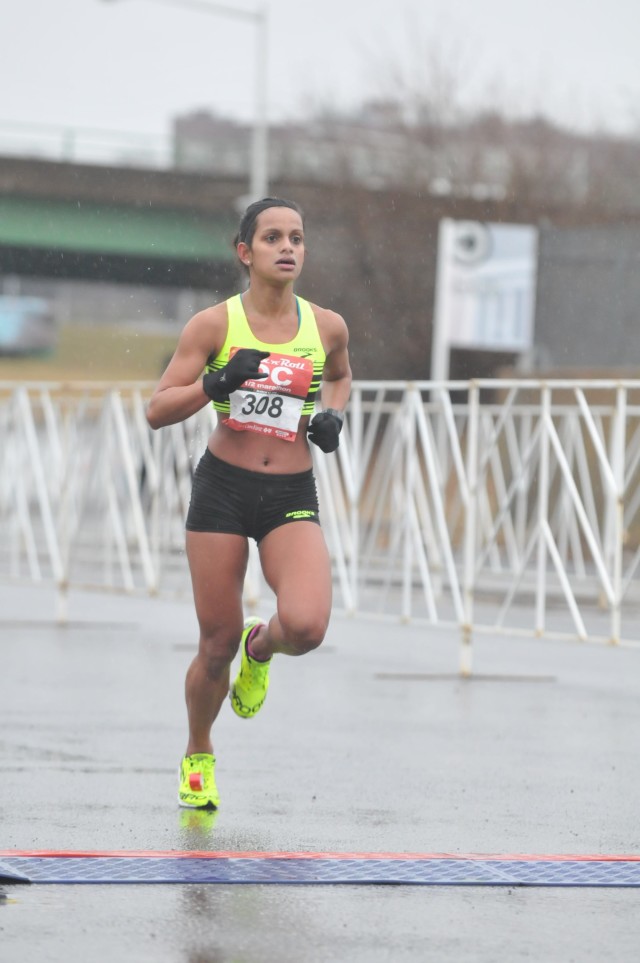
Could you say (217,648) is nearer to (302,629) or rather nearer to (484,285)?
(302,629)

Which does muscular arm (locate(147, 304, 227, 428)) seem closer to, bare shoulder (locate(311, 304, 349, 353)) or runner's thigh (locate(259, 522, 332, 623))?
bare shoulder (locate(311, 304, 349, 353))

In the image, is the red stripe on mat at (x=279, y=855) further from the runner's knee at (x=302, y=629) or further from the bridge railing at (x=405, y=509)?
the bridge railing at (x=405, y=509)

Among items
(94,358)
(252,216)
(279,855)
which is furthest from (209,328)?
(94,358)

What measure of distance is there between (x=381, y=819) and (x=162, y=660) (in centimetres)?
587

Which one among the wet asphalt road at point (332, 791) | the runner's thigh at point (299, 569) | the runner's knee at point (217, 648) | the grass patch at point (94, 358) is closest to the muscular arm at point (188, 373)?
the runner's thigh at point (299, 569)

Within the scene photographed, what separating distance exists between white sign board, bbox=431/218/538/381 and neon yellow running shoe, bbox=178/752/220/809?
2515cm

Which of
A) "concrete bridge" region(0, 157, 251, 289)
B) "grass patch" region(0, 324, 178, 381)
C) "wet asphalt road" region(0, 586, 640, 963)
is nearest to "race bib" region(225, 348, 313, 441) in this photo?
"wet asphalt road" region(0, 586, 640, 963)

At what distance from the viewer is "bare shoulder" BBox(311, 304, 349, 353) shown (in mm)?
6465

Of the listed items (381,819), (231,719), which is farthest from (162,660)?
(381,819)

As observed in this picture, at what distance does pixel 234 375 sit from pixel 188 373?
10.9 inches

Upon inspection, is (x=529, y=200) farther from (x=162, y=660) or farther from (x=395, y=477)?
(x=162, y=660)

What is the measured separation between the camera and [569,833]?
6223 millimetres

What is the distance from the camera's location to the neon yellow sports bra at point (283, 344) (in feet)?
20.5

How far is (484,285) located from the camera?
110ft
